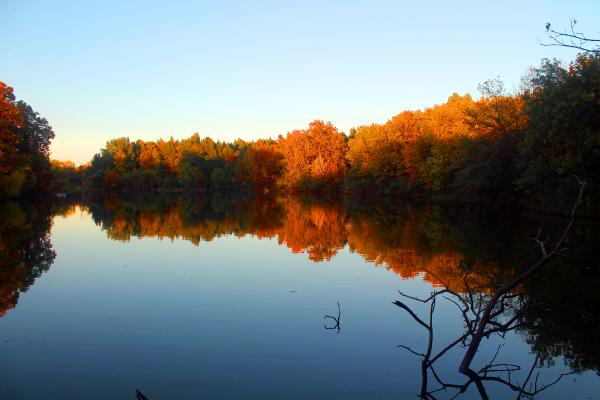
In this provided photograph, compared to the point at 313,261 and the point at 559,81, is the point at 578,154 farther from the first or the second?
the point at 313,261

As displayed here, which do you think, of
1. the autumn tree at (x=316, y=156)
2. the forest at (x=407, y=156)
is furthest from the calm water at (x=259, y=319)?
the autumn tree at (x=316, y=156)

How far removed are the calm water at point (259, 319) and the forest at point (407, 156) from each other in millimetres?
3722

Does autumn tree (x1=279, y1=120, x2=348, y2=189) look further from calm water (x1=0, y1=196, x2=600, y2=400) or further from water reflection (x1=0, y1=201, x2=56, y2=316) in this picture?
calm water (x1=0, y1=196, x2=600, y2=400)

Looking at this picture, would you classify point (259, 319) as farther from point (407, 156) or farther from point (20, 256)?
point (407, 156)

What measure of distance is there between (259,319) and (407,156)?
4896cm

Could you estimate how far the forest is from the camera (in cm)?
2486

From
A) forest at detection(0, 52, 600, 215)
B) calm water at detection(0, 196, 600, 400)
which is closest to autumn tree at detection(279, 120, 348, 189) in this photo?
forest at detection(0, 52, 600, 215)

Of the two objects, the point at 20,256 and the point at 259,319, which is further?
the point at 20,256

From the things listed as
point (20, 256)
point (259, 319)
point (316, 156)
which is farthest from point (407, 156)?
point (259, 319)

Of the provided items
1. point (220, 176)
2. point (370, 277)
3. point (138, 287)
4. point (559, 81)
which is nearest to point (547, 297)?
point (370, 277)

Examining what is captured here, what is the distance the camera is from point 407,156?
55906 mm

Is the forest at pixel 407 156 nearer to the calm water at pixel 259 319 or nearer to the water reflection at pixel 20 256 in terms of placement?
the calm water at pixel 259 319

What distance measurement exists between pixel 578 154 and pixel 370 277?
16455 mm

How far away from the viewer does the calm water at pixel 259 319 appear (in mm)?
6574
